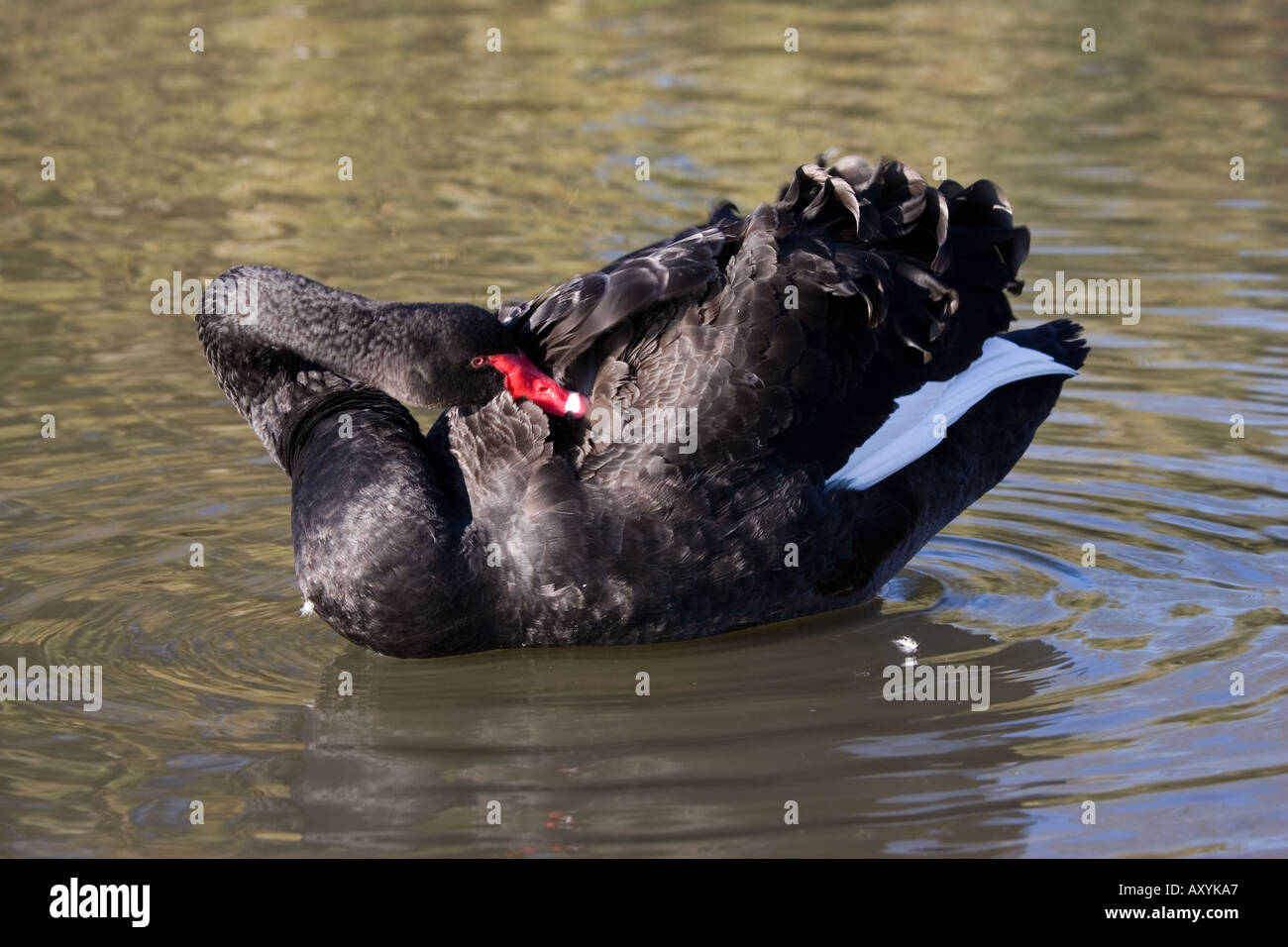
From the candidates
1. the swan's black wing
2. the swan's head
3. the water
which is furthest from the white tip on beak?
the water

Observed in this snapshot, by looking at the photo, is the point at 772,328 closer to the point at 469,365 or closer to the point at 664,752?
the point at 469,365

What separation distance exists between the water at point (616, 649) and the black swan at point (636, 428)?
1.09 ft

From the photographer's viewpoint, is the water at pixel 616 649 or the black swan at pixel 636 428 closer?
the water at pixel 616 649

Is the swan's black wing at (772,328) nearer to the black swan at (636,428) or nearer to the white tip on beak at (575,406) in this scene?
the black swan at (636,428)

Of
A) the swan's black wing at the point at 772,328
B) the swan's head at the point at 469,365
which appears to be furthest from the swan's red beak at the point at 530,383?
the swan's black wing at the point at 772,328

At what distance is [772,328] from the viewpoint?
6250mm

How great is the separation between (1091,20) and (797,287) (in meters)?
11.6

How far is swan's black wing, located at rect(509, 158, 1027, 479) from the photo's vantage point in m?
6.11

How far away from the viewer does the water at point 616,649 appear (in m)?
5.34

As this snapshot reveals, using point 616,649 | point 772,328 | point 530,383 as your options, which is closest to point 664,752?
point 616,649

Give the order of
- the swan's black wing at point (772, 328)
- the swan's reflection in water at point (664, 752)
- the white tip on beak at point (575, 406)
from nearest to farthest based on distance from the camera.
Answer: the swan's reflection in water at point (664, 752) → the white tip on beak at point (575, 406) → the swan's black wing at point (772, 328)

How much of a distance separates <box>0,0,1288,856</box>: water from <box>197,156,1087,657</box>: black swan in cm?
33

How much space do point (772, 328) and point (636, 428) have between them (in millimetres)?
608
